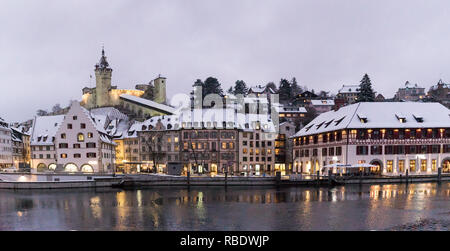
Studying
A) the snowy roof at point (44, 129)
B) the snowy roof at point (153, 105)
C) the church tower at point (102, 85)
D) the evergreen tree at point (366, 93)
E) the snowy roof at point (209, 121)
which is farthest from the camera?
the church tower at point (102, 85)

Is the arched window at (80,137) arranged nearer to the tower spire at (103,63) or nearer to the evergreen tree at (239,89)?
the tower spire at (103,63)

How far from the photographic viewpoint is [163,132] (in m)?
95.7

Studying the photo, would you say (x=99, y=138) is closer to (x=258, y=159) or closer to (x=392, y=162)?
(x=258, y=159)

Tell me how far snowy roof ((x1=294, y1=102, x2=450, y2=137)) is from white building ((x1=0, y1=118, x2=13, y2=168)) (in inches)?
3291

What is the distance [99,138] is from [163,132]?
1548cm

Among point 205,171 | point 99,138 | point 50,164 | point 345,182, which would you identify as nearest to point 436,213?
point 345,182

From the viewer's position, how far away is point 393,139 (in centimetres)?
7512

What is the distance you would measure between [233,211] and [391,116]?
165 feet

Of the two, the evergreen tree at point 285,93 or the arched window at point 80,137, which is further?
the evergreen tree at point 285,93

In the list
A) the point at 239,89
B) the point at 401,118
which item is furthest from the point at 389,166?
the point at 239,89

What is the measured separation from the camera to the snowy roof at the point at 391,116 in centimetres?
7575

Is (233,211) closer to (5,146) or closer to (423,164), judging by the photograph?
(423,164)

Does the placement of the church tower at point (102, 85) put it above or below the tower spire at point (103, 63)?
below

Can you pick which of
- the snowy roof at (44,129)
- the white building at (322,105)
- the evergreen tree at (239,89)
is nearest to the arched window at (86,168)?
the snowy roof at (44,129)
